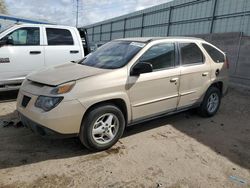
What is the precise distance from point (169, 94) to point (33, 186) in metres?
2.74

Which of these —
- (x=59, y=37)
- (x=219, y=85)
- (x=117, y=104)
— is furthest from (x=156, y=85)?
(x=59, y=37)

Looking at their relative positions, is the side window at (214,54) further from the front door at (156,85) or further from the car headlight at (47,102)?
the car headlight at (47,102)

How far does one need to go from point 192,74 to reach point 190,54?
41 centimetres

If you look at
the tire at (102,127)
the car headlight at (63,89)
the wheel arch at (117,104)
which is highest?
the car headlight at (63,89)

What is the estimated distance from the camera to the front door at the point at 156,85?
4130mm

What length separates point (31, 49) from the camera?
650 centimetres

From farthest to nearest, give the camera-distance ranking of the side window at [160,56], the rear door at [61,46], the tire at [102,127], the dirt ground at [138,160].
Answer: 1. the rear door at [61,46]
2. the side window at [160,56]
3. the tire at [102,127]
4. the dirt ground at [138,160]

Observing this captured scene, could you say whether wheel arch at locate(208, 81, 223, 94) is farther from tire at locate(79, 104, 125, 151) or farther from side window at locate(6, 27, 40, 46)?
side window at locate(6, 27, 40, 46)

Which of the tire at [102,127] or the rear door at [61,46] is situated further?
the rear door at [61,46]

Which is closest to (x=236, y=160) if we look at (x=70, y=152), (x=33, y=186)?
(x=70, y=152)

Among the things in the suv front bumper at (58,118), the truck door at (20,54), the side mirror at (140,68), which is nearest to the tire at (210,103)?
the side mirror at (140,68)

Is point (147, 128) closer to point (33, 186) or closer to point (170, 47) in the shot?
point (170, 47)

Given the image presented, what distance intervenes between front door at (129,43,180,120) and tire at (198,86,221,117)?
1118mm

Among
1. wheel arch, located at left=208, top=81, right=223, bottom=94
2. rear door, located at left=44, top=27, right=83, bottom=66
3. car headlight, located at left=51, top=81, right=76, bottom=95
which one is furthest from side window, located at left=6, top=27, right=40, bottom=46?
wheel arch, located at left=208, top=81, right=223, bottom=94
